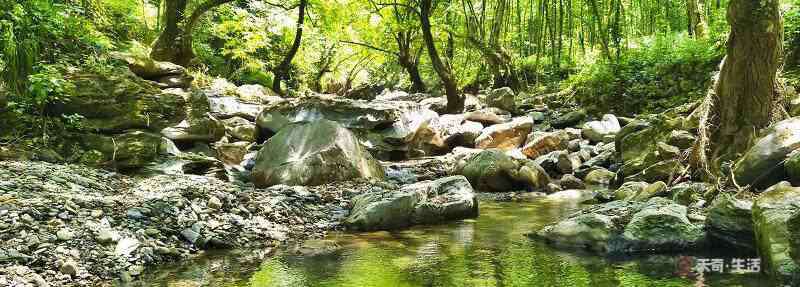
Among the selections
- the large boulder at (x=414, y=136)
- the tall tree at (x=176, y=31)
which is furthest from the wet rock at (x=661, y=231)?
the tall tree at (x=176, y=31)

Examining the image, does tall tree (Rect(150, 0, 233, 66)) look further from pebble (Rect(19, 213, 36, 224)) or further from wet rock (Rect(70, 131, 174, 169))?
pebble (Rect(19, 213, 36, 224))

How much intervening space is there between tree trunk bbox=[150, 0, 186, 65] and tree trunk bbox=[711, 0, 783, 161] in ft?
41.4

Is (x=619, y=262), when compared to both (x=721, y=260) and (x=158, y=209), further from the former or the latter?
(x=158, y=209)

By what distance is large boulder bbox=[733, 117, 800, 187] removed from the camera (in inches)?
223

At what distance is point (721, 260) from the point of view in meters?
4.48

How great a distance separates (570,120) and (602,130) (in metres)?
2.21

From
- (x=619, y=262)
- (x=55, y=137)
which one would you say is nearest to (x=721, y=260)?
(x=619, y=262)

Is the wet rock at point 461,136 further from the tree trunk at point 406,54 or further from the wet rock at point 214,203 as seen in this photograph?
the wet rock at point 214,203

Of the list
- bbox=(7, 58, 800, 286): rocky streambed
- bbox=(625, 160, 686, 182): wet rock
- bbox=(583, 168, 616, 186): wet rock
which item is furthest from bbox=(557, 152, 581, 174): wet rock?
bbox=(625, 160, 686, 182): wet rock

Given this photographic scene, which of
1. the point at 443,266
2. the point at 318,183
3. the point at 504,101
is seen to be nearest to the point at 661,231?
the point at 443,266

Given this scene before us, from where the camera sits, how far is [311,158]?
29.3 ft

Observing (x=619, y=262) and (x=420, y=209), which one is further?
(x=420, y=209)

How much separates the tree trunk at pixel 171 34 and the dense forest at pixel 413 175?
1.70 metres

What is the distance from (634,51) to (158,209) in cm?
1286
